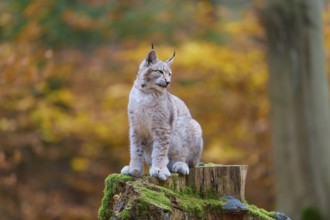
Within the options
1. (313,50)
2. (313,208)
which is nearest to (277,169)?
(313,208)

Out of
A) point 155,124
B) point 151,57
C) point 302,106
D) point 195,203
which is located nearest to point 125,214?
point 195,203

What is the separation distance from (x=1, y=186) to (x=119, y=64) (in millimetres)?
4514

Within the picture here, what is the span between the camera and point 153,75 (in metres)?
5.20

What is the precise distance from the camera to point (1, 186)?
12352 mm

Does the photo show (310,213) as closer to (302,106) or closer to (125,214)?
(302,106)

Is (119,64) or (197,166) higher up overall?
(119,64)

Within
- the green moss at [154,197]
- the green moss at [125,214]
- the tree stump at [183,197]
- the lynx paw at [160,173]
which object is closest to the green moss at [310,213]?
the tree stump at [183,197]

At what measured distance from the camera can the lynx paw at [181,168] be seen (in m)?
5.16

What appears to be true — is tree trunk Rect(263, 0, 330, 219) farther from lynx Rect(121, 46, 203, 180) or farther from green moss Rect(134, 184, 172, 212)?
green moss Rect(134, 184, 172, 212)

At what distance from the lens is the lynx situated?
5.18 meters

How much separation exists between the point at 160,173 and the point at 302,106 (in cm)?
665

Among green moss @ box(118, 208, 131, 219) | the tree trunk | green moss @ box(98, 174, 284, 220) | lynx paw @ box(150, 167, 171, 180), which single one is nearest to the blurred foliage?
the tree trunk

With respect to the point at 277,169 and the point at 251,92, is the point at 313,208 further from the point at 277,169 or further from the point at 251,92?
the point at 251,92

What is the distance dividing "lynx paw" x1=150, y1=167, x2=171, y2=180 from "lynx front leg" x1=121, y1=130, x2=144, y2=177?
6.4 inches
